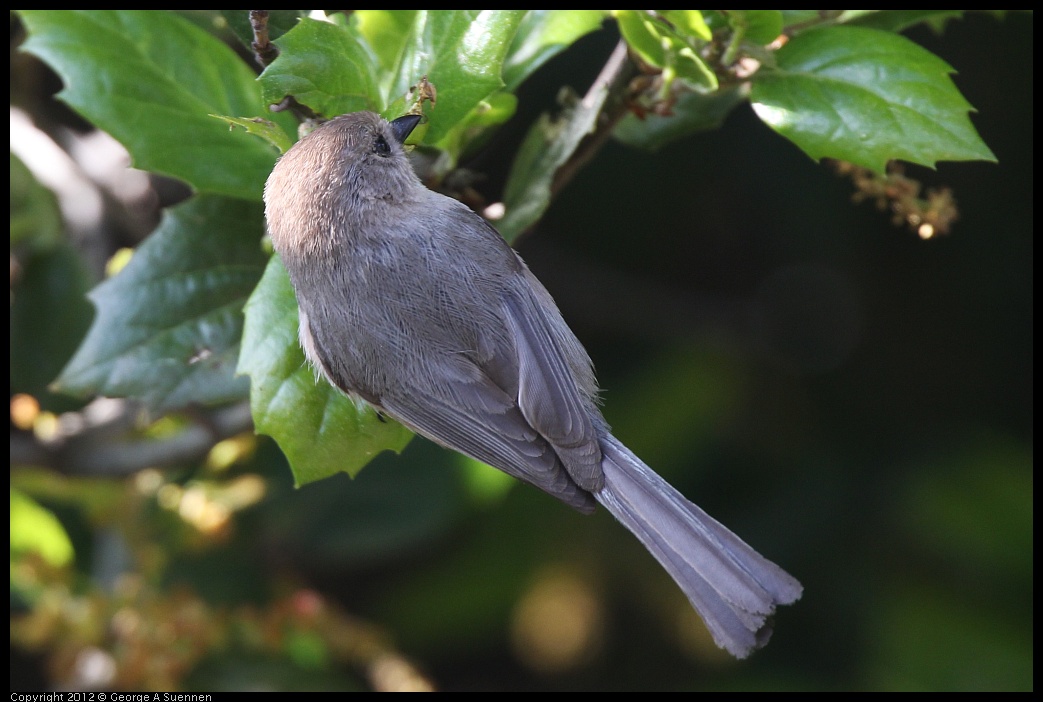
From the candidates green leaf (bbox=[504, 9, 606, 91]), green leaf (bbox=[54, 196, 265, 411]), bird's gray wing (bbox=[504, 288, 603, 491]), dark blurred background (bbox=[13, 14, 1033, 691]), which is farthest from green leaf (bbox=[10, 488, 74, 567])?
green leaf (bbox=[504, 9, 606, 91])

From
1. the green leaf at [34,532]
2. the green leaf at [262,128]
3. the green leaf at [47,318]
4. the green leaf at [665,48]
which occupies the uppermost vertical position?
the green leaf at [665,48]

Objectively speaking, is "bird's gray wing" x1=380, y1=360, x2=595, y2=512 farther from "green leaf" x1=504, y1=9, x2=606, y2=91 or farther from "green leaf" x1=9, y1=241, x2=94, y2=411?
"green leaf" x1=9, y1=241, x2=94, y2=411

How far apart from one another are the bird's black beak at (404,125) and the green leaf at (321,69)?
0.25 ft

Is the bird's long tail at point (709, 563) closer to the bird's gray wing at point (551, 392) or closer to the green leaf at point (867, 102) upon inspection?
the bird's gray wing at point (551, 392)

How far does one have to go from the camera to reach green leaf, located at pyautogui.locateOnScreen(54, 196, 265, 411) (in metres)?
2.08

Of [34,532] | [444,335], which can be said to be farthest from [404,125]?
[34,532]

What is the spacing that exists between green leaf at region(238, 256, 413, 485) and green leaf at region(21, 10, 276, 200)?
1.11 feet

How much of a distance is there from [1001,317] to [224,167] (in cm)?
291

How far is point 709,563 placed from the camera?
1.95 m

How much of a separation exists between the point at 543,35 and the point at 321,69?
0.52m

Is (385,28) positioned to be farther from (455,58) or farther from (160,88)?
(160,88)

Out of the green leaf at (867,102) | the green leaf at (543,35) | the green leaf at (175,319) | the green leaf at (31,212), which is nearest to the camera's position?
the green leaf at (867,102)

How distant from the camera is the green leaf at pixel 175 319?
208 centimetres

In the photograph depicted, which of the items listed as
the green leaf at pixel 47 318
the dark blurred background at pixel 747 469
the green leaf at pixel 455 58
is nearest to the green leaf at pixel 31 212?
the green leaf at pixel 47 318
